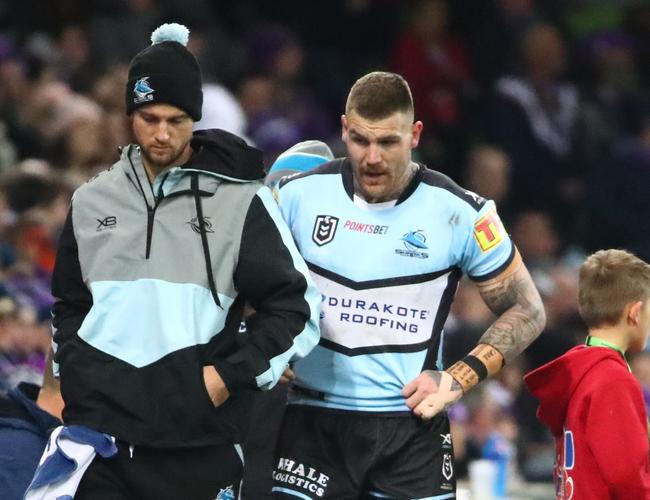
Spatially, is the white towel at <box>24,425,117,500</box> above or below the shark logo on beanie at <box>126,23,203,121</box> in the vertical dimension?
below

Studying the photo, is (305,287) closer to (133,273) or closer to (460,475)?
(133,273)

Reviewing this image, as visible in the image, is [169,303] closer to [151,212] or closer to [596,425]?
[151,212]

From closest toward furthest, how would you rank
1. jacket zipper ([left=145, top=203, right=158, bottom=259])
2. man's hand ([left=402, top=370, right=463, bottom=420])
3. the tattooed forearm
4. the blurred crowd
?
jacket zipper ([left=145, top=203, right=158, bottom=259]) → man's hand ([left=402, top=370, right=463, bottom=420]) → the tattooed forearm → the blurred crowd

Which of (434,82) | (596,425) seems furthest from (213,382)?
(434,82)

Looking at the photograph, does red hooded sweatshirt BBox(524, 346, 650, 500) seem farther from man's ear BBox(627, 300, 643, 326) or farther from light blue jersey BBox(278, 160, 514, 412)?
light blue jersey BBox(278, 160, 514, 412)

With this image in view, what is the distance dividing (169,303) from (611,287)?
140cm

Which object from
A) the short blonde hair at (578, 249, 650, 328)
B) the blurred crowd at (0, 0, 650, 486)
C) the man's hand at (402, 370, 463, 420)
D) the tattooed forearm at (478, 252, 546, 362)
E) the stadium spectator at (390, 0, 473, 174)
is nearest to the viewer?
the man's hand at (402, 370, 463, 420)

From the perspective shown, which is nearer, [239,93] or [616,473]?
[616,473]

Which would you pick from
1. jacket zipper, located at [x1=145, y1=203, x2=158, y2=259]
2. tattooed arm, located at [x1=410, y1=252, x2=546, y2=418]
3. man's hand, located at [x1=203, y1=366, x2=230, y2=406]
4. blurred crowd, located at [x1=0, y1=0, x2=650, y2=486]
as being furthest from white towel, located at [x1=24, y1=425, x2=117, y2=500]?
blurred crowd, located at [x1=0, y1=0, x2=650, y2=486]

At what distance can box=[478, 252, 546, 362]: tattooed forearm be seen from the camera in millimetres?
5027

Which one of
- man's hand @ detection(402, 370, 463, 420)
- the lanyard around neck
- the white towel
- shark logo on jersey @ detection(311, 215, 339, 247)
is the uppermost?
shark logo on jersey @ detection(311, 215, 339, 247)

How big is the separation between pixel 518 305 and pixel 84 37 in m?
6.23

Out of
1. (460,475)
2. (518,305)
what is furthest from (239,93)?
(518,305)

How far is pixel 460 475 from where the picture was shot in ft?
26.8
